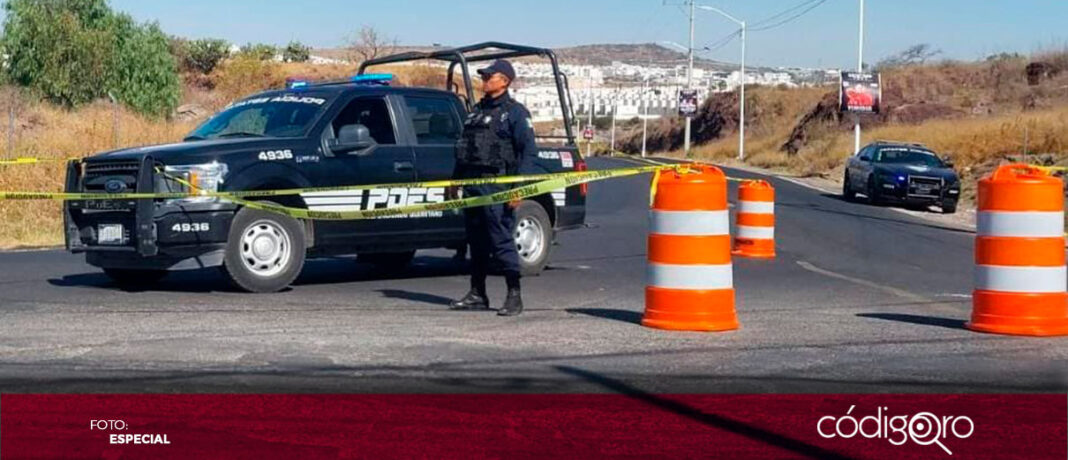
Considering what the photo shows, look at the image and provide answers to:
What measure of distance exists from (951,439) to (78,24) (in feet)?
162

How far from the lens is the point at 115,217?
11336 mm

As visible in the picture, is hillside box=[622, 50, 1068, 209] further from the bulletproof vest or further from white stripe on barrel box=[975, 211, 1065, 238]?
the bulletproof vest

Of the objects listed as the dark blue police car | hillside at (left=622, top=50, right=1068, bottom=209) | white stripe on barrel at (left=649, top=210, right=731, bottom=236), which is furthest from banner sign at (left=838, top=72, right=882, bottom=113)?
white stripe on barrel at (left=649, top=210, right=731, bottom=236)

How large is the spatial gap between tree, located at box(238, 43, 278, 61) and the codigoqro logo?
223 feet

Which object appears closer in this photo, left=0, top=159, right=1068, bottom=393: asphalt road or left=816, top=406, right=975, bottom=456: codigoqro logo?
left=816, top=406, right=975, bottom=456: codigoqro logo

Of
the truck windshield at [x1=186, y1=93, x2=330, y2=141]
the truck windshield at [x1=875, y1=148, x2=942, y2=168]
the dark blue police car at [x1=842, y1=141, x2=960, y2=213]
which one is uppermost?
the truck windshield at [x1=186, y1=93, x2=330, y2=141]

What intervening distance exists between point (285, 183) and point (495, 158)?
2.47 meters

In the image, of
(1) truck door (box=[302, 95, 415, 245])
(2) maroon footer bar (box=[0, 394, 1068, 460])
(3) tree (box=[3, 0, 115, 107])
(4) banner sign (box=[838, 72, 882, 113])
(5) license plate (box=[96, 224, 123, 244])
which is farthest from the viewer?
(4) banner sign (box=[838, 72, 882, 113])

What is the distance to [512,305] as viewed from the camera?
9797 mm

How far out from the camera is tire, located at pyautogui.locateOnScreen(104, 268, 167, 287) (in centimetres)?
1201

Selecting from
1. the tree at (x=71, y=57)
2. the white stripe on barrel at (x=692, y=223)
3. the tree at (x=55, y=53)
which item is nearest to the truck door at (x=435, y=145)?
the white stripe on barrel at (x=692, y=223)

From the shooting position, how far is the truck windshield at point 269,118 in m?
12.1

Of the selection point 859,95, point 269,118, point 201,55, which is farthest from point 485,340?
point 201,55

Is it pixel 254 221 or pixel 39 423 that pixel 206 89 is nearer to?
pixel 254 221
